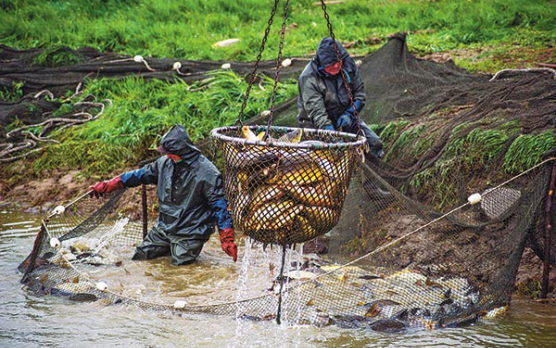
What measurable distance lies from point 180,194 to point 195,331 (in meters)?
1.82

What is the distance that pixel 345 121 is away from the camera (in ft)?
21.4

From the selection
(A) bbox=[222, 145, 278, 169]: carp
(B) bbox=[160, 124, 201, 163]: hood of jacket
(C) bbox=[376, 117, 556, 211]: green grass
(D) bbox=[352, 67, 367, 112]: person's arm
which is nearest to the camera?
(A) bbox=[222, 145, 278, 169]: carp

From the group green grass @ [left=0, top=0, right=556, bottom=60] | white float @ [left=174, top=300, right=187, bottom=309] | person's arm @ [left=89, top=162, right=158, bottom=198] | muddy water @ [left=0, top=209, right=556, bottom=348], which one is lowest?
muddy water @ [left=0, top=209, right=556, bottom=348]

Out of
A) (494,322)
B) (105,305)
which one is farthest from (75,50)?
(494,322)

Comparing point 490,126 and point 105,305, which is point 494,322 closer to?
point 490,126

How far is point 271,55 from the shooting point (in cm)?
1183

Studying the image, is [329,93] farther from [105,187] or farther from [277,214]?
[277,214]

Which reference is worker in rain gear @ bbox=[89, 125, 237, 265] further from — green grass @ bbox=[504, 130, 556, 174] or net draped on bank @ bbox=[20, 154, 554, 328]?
green grass @ bbox=[504, 130, 556, 174]

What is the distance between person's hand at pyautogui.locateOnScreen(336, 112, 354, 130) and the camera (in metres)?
6.53

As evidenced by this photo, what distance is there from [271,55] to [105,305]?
716 centimetres

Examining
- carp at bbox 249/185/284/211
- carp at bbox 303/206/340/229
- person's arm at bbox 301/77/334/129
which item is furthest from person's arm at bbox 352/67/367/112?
carp at bbox 249/185/284/211

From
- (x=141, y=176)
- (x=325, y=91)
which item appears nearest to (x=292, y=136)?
(x=325, y=91)

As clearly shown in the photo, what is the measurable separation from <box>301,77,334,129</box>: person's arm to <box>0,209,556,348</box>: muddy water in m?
1.94

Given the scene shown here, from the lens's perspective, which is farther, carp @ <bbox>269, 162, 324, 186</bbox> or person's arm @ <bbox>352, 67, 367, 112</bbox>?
person's arm @ <bbox>352, 67, 367, 112</bbox>
